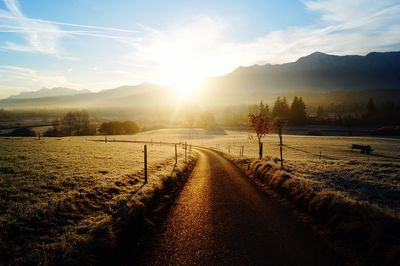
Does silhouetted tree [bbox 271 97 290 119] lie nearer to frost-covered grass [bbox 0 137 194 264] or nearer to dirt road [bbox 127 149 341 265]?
frost-covered grass [bbox 0 137 194 264]

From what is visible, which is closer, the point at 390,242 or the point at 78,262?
the point at 78,262

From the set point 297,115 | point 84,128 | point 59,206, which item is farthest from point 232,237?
point 297,115

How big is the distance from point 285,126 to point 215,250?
397 feet

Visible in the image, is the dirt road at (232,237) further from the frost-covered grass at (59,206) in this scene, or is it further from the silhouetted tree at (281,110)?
the silhouetted tree at (281,110)

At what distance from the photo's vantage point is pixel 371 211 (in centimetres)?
970

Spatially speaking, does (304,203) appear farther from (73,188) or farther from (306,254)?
(73,188)

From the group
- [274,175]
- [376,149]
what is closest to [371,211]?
[274,175]

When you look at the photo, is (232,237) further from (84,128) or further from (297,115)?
(297,115)

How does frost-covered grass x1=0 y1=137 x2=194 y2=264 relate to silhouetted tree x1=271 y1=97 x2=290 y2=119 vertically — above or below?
below

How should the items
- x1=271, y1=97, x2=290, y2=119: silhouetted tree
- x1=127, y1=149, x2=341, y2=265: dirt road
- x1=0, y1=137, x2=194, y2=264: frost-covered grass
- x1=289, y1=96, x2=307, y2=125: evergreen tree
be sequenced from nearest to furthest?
x1=127, y1=149, x2=341, y2=265: dirt road < x1=0, y1=137, x2=194, y2=264: frost-covered grass < x1=289, y1=96, x2=307, y2=125: evergreen tree < x1=271, y1=97, x2=290, y2=119: silhouetted tree

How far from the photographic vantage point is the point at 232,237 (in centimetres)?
905

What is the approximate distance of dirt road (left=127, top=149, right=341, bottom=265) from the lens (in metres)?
7.57

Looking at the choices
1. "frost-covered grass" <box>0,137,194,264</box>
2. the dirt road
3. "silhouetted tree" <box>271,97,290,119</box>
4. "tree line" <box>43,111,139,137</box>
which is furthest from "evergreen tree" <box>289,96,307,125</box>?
the dirt road

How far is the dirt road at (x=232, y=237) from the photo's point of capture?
7.57 meters
